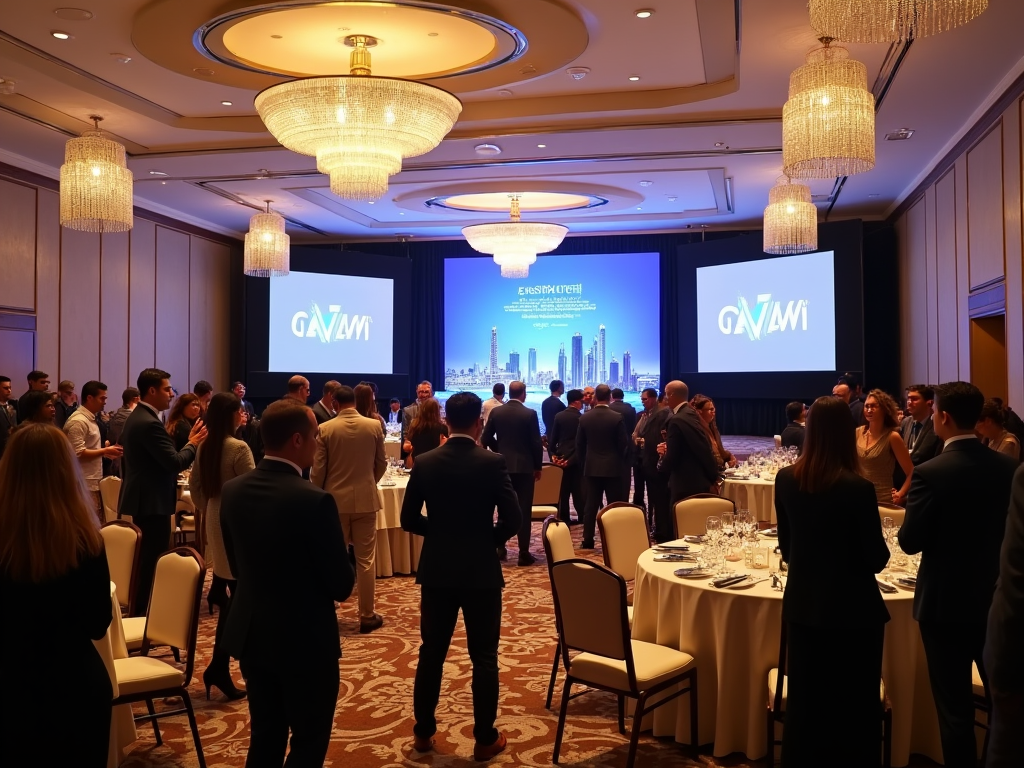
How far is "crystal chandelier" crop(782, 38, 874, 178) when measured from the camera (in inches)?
212

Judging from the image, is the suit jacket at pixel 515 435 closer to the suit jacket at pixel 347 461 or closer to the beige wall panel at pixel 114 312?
the suit jacket at pixel 347 461

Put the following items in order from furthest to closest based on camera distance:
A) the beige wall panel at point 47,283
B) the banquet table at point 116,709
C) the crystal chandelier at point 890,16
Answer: the beige wall panel at point 47,283, the crystal chandelier at point 890,16, the banquet table at point 116,709

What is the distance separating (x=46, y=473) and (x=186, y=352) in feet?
37.4

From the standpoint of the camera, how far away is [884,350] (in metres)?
13.0

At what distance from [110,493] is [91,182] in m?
2.44

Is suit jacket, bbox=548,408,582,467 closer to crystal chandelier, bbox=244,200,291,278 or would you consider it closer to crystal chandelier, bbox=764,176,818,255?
crystal chandelier, bbox=764,176,818,255

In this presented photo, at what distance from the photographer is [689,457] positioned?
707 cm

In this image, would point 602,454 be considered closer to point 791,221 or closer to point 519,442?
point 519,442

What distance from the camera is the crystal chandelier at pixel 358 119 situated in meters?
5.57

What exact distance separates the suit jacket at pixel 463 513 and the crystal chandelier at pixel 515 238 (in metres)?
7.02

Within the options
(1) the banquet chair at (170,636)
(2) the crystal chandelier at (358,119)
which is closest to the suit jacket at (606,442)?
(2) the crystal chandelier at (358,119)

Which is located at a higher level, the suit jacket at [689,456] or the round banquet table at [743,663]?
the suit jacket at [689,456]

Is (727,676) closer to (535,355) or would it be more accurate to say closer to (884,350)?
(884,350)

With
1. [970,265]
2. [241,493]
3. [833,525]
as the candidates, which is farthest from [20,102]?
[970,265]
